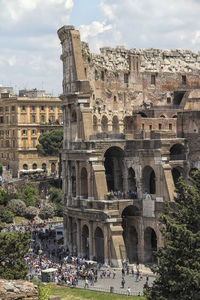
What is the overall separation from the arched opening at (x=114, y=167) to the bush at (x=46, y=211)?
20.6 meters

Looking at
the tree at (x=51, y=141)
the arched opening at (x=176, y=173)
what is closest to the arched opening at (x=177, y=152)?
the arched opening at (x=176, y=173)

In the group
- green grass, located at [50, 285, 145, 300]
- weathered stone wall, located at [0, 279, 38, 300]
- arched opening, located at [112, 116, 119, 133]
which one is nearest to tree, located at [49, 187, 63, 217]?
arched opening, located at [112, 116, 119, 133]

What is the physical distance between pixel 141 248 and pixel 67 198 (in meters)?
12.1

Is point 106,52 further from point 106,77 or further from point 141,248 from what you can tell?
point 141,248

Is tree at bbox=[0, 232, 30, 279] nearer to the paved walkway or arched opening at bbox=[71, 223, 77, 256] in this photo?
the paved walkway

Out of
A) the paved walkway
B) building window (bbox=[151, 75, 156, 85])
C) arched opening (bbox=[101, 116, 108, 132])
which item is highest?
building window (bbox=[151, 75, 156, 85])

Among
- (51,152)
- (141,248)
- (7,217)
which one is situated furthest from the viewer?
(51,152)

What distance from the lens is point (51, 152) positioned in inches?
4678

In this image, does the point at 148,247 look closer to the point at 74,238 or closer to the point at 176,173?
the point at 176,173

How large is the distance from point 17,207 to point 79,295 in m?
38.9

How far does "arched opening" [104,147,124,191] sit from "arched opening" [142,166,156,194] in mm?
4285

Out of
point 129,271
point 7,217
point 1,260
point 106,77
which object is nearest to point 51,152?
point 7,217

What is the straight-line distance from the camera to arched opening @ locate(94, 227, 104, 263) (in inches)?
2680

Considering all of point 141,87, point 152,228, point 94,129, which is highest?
point 141,87
